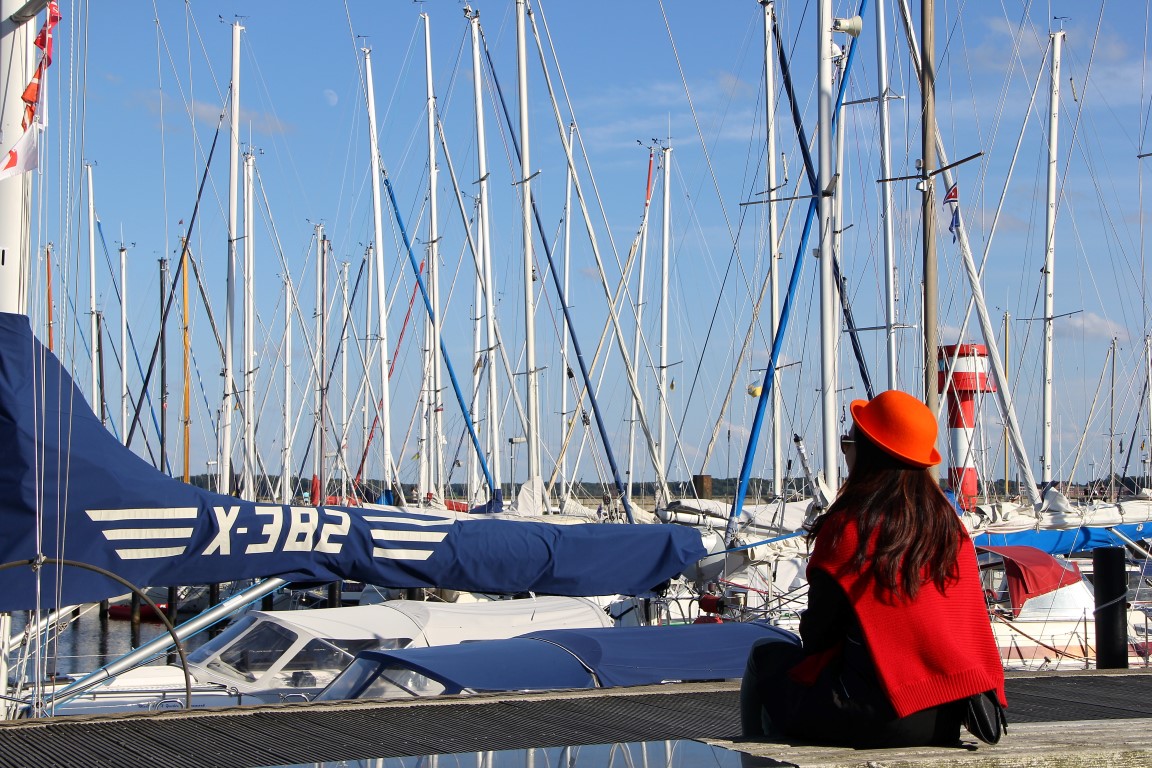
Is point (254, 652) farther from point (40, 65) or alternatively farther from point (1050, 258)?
point (1050, 258)

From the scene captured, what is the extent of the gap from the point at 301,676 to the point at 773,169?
17.2 meters

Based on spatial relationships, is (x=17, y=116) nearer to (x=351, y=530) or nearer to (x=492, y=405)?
(x=351, y=530)

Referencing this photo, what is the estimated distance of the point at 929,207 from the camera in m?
17.2

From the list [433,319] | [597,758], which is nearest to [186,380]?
[433,319]

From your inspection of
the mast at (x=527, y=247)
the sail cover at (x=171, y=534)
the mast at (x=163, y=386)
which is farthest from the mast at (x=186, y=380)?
the sail cover at (x=171, y=534)

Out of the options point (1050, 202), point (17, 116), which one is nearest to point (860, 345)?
point (1050, 202)

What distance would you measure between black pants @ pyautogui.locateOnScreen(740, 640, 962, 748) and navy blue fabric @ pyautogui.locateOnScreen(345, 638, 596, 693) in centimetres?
405

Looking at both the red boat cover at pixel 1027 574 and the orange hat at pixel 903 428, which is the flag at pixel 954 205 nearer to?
the red boat cover at pixel 1027 574

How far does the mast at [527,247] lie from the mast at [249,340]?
430 inches

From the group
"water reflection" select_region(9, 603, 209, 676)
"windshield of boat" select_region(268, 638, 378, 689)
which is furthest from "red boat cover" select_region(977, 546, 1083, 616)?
"water reflection" select_region(9, 603, 209, 676)

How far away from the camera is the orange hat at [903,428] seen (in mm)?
4059

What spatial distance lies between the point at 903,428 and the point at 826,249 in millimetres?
15633

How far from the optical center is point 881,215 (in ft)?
88.0

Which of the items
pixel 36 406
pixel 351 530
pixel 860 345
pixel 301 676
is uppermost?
pixel 860 345
